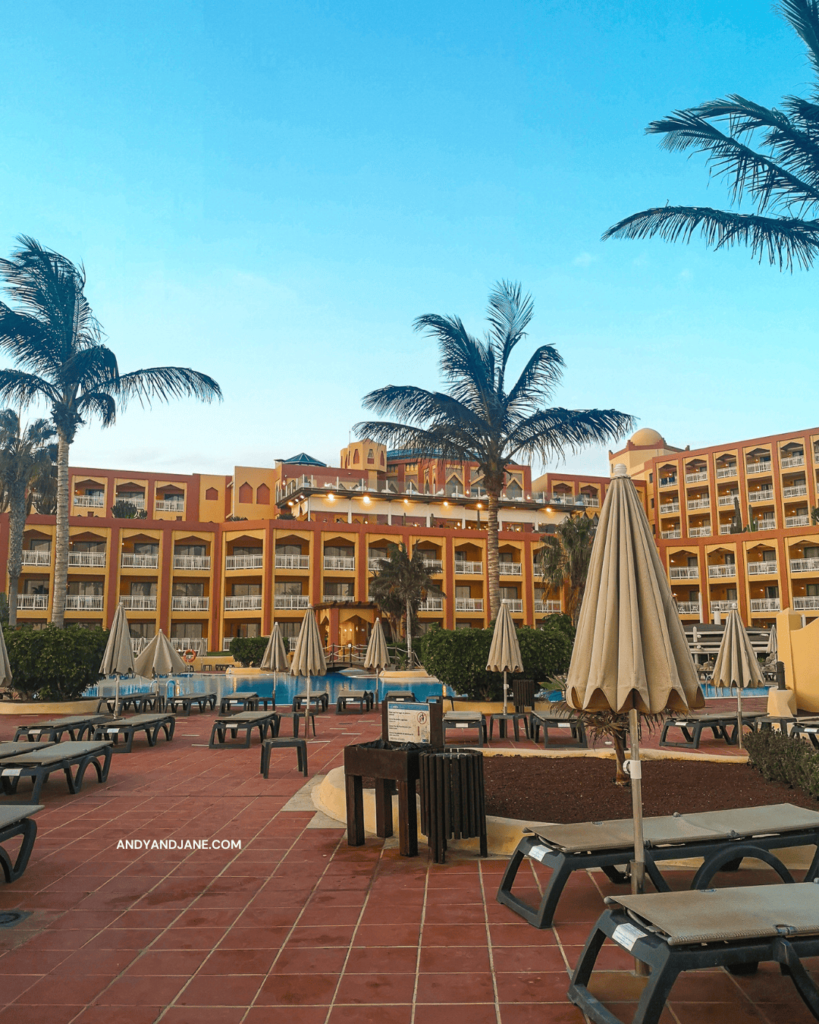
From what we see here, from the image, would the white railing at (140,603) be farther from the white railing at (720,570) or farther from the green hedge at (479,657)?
the white railing at (720,570)

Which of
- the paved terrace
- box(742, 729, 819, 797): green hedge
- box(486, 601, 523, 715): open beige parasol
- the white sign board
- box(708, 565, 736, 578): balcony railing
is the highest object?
box(708, 565, 736, 578): balcony railing

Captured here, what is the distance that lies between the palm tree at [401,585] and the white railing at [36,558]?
669 inches

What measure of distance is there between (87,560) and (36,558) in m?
2.47

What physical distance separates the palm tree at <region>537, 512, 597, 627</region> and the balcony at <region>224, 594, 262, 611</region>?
15.7 m

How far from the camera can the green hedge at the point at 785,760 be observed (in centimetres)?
644

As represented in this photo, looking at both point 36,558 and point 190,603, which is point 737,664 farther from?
point 36,558

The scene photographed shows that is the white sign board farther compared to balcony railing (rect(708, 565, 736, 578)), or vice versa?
balcony railing (rect(708, 565, 736, 578))

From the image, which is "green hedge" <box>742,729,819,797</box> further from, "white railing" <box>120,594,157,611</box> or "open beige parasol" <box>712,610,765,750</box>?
"white railing" <box>120,594,157,611</box>

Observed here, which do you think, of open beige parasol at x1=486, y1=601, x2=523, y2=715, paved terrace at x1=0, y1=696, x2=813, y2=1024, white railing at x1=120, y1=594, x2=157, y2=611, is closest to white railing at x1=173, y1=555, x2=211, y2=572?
white railing at x1=120, y1=594, x2=157, y2=611

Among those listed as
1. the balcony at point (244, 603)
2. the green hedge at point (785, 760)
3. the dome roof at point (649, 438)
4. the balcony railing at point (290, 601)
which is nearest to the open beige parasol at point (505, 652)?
the green hedge at point (785, 760)

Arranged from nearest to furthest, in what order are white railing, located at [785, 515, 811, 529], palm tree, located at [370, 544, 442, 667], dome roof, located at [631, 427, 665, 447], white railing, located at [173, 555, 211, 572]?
palm tree, located at [370, 544, 442, 667]
white railing, located at [173, 555, 211, 572]
white railing, located at [785, 515, 811, 529]
dome roof, located at [631, 427, 665, 447]

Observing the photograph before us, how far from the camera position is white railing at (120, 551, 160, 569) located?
38375 mm

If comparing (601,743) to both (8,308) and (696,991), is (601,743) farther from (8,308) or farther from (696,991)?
(8,308)

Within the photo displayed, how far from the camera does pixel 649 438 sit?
65062 millimetres
